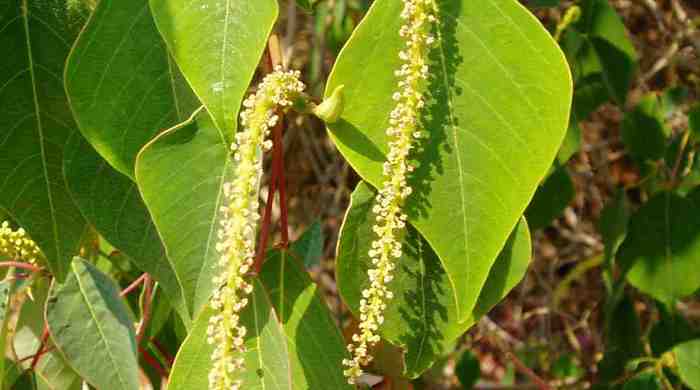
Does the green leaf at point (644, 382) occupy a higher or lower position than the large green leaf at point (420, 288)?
lower

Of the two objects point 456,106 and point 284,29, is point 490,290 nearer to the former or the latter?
point 456,106

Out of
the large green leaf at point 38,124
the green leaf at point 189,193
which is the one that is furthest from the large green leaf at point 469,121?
the large green leaf at point 38,124

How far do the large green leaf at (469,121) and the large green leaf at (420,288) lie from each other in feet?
0.27

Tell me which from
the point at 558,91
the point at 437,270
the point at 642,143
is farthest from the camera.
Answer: the point at 642,143

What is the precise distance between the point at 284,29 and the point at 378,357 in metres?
1.77

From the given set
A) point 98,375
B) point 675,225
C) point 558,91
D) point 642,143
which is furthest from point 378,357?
point 642,143

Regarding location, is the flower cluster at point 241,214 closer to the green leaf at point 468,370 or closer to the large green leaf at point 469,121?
the large green leaf at point 469,121

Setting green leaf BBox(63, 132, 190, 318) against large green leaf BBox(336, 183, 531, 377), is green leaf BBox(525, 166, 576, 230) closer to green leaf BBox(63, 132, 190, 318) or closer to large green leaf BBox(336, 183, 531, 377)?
large green leaf BBox(336, 183, 531, 377)

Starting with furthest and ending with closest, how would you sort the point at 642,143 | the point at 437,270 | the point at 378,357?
the point at 642,143
the point at 378,357
the point at 437,270

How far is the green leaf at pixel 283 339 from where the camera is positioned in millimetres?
922

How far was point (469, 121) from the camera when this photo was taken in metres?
0.87

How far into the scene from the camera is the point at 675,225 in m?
1.60

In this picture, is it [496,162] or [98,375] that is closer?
[496,162]

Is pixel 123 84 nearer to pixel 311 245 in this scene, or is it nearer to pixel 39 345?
pixel 39 345
